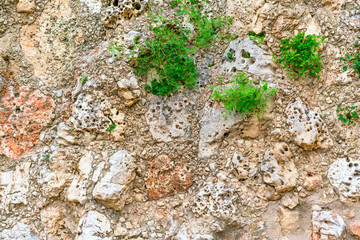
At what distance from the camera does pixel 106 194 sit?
3.23 m

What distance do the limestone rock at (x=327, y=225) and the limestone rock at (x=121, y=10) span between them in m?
3.30

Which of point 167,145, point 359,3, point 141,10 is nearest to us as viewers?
point 359,3

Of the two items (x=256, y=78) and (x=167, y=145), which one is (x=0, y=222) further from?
(x=256, y=78)

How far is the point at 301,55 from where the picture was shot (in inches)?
128

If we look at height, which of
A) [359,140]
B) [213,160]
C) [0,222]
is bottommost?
[0,222]

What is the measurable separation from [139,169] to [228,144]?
114cm

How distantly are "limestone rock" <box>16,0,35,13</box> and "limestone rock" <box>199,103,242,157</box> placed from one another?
2.98 m

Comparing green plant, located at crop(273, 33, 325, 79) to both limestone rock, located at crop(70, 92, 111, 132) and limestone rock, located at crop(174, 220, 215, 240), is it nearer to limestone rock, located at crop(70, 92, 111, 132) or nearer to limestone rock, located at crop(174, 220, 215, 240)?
limestone rock, located at crop(174, 220, 215, 240)

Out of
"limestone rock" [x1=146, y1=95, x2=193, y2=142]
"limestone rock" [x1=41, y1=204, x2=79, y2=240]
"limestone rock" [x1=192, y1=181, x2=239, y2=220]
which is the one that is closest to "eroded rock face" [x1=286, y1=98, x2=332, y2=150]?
"limestone rock" [x1=192, y1=181, x2=239, y2=220]

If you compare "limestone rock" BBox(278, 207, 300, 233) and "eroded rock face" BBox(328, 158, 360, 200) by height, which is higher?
"eroded rock face" BBox(328, 158, 360, 200)

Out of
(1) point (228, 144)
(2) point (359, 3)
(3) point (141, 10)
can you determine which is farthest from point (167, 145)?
(2) point (359, 3)

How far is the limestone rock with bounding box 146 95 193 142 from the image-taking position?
3.57 meters

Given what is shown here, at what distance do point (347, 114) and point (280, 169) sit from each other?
38.4 inches

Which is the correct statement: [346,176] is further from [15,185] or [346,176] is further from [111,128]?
[15,185]
